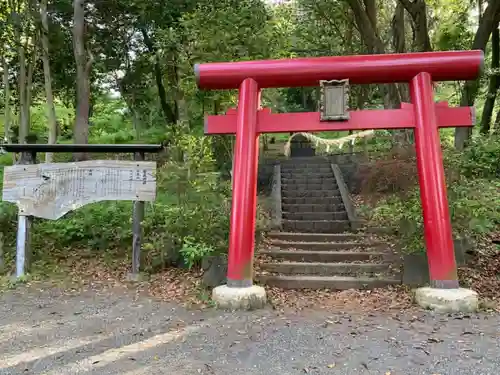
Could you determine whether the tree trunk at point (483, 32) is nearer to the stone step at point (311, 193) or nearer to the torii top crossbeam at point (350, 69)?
the stone step at point (311, 193)

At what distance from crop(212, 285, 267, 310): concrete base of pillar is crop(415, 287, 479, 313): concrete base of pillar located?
1.89 metres

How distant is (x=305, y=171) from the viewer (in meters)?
12.1

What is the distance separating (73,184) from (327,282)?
3.98 m

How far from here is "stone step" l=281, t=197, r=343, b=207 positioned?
31.9ft

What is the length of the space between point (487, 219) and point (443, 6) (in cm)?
896

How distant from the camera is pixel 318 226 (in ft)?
28.3

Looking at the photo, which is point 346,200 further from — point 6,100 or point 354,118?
point 6,100

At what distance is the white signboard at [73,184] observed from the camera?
645 cm

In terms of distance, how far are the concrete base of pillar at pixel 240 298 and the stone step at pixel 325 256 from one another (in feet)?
5.87

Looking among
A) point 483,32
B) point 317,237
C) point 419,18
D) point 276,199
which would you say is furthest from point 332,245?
point 483,32

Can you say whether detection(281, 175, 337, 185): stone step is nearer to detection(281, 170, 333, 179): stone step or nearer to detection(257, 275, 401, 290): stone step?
detection(281, 170, 333, 179): stone step

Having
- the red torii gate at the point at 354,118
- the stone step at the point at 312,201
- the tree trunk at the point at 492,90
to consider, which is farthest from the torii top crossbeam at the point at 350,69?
the tree trunk at the point at 492,90

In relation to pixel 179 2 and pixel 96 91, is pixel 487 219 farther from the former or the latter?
pixel 96 91

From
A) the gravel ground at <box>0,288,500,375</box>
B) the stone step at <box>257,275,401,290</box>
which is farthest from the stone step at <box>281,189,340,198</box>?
the gravel ground at <box>0,288,500,375</box>
